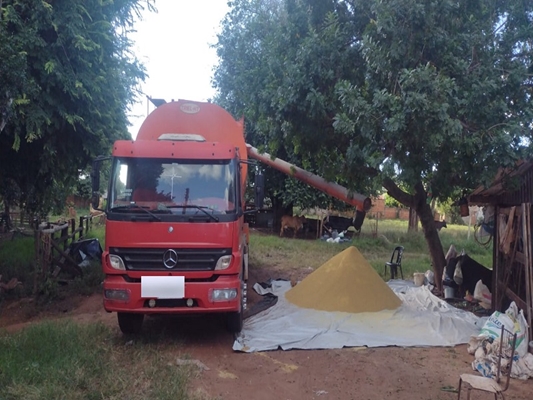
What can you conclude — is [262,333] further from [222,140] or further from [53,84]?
[53,84]

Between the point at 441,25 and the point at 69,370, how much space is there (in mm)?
6393

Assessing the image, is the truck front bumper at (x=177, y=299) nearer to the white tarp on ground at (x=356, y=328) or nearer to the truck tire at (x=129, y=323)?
the truck tire at (x=129, y=323)

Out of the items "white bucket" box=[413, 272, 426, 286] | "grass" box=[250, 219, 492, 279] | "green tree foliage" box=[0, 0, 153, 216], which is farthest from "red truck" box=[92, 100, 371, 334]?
"grass" box=[250, 219, 492, 279]

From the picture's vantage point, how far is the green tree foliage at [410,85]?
6.44 meters

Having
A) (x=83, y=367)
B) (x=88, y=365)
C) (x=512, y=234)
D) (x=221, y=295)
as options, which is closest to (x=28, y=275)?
(x=88, y=365)

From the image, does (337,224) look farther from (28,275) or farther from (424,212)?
(28,275)

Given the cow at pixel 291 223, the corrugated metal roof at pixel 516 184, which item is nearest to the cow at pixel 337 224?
the cow at pixel 291 223

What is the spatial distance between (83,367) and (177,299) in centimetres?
144

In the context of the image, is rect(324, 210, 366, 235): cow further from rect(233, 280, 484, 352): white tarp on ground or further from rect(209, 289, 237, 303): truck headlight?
rect(209, 289, 237, 303): truck headlight

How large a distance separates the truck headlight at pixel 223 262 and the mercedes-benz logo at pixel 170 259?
0.55 m

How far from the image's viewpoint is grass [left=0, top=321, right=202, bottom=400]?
5355 millimetres

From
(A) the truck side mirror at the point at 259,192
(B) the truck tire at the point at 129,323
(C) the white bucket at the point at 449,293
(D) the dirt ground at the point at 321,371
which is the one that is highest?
(A) the truck side mirror at the point at 259,192

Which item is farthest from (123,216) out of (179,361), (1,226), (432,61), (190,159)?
(1,226)

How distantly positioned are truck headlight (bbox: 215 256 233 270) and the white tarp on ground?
118 cm
